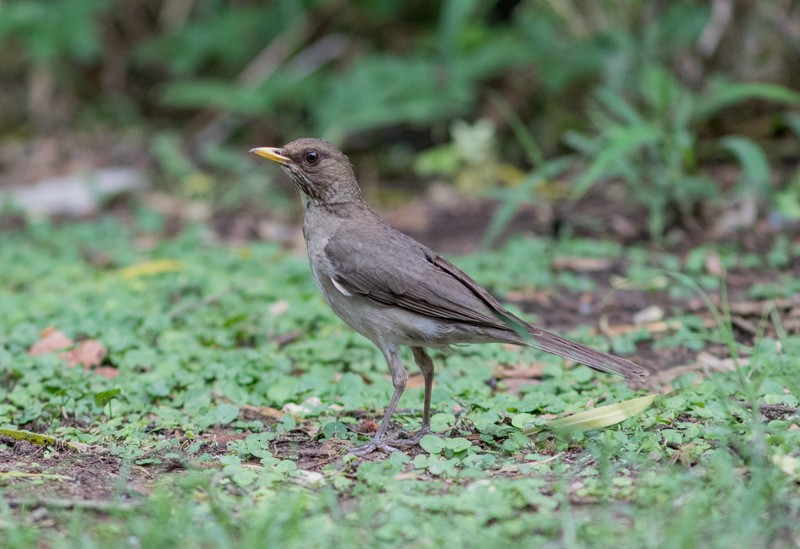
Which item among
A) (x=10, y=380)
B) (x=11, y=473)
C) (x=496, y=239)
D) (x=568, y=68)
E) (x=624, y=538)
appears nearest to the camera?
(x=624, y=538)

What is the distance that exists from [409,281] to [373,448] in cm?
89

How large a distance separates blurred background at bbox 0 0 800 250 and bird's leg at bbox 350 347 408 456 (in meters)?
2.47

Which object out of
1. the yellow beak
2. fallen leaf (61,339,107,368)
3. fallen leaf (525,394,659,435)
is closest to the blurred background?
the yellow beak

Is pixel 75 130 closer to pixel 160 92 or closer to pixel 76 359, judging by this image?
pixel 160 92

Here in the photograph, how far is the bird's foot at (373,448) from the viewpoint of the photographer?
460cm

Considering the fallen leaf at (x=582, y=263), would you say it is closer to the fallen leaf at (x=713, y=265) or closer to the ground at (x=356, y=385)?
the ground at (x=356, y=385)

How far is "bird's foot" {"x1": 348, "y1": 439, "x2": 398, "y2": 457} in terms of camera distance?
4602 mm

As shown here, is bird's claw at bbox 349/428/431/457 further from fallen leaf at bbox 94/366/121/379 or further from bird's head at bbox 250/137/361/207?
fallen leaf at bbox 94/366/121/379

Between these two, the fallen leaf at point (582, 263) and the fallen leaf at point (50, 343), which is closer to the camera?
the fallen leaf at point (50, 343)

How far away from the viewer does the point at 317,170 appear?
5637 mm

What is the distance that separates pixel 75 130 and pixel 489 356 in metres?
8.00

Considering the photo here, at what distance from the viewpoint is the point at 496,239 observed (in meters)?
8.49

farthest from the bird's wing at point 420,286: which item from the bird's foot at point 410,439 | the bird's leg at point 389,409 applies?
the bird's foot at point 410,439

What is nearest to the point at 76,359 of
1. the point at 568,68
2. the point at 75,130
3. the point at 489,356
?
the point at 489,356
